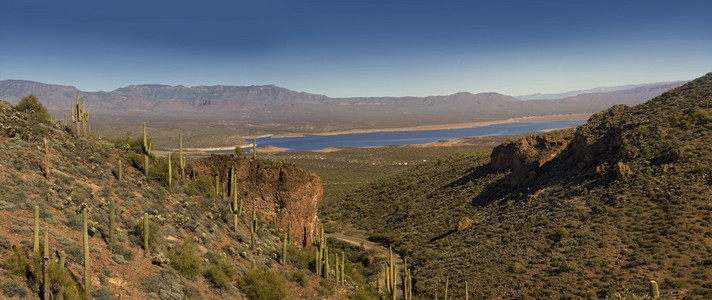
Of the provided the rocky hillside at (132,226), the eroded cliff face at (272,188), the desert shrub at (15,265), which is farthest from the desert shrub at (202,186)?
the desert shrub at (15,265)

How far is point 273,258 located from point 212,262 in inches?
176

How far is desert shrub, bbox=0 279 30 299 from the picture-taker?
8477 millimetres

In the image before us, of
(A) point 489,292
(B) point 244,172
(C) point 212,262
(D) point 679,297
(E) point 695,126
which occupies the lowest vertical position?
(A) point 489,292

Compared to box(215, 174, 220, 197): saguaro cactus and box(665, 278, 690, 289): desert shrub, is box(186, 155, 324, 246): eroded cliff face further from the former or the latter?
box(665, 278, 690, 289): desert shrub

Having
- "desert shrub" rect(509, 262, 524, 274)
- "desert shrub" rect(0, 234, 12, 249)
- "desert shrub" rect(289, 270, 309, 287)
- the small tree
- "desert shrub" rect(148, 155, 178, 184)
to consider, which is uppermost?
the small tree

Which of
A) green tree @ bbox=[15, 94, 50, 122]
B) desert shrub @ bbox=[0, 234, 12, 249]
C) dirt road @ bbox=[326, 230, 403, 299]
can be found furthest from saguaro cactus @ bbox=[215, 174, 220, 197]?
dirt road @ bbox=[326, 230, 403, 299]

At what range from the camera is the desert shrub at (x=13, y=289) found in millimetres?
8477

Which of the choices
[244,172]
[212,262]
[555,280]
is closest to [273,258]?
[212,262]

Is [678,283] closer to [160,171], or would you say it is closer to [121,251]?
[121,251]

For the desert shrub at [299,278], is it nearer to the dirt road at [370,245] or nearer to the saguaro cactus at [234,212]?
the saguaro cactus at [234,212]

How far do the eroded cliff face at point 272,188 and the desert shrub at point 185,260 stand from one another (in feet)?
Answer: 29.6

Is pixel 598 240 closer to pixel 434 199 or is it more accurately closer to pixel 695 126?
pixel 695 126

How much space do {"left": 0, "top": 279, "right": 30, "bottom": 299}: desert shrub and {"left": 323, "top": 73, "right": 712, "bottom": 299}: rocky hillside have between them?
76.6 feet

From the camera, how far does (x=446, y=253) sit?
106 ft
